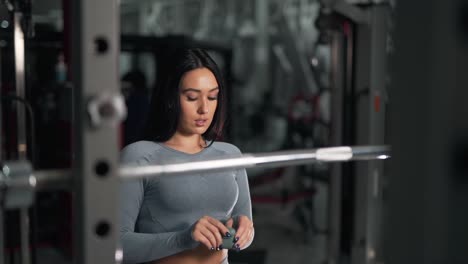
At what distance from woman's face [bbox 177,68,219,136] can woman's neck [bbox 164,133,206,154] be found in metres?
0.02

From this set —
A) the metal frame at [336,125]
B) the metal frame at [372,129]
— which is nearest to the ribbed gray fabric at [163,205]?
the metal frame at [372,129]

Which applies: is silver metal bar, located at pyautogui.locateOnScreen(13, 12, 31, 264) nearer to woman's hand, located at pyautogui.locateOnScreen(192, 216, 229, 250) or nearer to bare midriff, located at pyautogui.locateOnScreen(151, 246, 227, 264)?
bare midriff, located at pyautogui.locateOnScreen(151, 246, 227, 264)

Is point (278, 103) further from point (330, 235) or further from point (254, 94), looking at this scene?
point (330, 235)

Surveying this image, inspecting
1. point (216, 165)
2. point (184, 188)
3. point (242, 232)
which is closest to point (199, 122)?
point (184, 188)

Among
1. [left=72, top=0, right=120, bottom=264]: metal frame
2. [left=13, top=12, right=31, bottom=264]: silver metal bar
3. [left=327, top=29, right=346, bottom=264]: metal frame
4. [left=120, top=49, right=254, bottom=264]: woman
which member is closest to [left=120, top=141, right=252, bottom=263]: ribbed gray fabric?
[left=120, top=49, right=254, bottom=264]: woman

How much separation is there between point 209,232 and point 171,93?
37 cm

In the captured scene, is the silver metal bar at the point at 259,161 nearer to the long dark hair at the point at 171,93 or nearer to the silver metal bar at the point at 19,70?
the long dark hair at the point at 171,93

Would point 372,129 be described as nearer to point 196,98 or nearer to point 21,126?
point 21,126

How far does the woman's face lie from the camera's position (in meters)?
1.35

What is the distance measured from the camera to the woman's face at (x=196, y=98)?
135cm

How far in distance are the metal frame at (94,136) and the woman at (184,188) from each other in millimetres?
434

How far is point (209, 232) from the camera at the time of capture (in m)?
1.20

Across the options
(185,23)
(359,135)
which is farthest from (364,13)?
(185,23)

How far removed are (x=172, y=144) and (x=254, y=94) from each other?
307 inches
